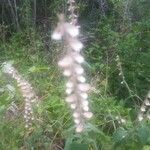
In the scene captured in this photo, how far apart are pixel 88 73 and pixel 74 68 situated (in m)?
2.83

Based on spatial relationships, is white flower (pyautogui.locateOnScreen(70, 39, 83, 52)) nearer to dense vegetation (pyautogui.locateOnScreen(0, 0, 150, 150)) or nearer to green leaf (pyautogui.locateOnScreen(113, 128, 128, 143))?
dense vegetation (pyautogui.locateOnScreen(0, 0, 150, 150))

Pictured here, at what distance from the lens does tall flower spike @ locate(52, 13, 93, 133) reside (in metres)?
1.56

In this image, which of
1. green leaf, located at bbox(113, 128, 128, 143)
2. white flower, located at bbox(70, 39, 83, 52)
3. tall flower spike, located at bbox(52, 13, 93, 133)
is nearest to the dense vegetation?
green leaf, located at bbox(113, 128, 128, 143)

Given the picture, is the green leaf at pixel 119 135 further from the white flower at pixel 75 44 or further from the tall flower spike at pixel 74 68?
the white flower at pixel 75 44

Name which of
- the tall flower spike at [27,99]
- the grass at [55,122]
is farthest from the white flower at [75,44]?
the tall flower spike at [27,99]

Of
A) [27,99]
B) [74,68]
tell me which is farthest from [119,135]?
[74,68]

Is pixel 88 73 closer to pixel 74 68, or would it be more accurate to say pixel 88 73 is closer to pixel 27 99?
pixel 27 99

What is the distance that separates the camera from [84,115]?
6.41 ft

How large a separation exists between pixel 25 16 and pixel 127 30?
4.42 feet

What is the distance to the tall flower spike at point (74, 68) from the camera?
61.5 inches

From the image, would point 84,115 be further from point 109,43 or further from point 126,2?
point 126,2

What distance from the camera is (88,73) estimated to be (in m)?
4.49

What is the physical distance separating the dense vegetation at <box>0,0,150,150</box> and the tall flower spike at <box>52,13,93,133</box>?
48 centimetres

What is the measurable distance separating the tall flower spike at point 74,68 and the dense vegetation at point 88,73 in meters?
0.48
